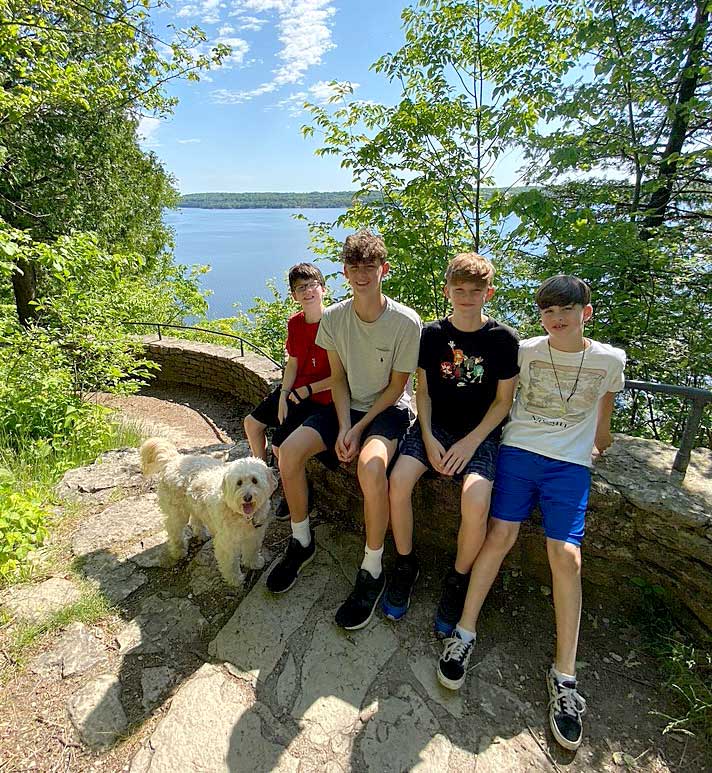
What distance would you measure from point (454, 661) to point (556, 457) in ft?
3.18

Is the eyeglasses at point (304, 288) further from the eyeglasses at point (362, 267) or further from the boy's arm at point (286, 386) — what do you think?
the eyeglasses at point (362, 267)

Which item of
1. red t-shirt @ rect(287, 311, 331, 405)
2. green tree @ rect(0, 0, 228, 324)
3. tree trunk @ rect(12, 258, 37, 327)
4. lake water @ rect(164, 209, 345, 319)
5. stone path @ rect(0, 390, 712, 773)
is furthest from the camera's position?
lake water @ rect(164, 209, 345, 319)

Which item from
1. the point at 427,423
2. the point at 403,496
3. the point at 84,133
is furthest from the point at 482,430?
the point at 84,133

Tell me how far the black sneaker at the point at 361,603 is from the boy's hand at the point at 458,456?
2.10 ft

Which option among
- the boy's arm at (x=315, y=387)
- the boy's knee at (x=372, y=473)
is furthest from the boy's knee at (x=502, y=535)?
the boy's arm at (x=315, y=387)

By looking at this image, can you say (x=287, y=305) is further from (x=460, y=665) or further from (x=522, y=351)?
(x=460, y=665)

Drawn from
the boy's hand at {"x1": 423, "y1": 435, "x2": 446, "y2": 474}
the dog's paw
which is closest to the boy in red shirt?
the dog's paw

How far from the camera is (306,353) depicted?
2789mm

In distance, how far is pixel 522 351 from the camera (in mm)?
2121

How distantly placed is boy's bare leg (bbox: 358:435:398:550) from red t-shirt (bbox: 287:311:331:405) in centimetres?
76

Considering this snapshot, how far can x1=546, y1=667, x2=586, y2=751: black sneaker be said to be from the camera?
1540 mm

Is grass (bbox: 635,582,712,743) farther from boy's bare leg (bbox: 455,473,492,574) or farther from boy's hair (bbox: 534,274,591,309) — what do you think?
boy's hair (bbox: 534,274,591,309)

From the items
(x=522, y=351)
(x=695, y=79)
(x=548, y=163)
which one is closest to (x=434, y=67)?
(x=548, y=163)

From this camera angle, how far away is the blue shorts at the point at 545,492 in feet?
5.96
